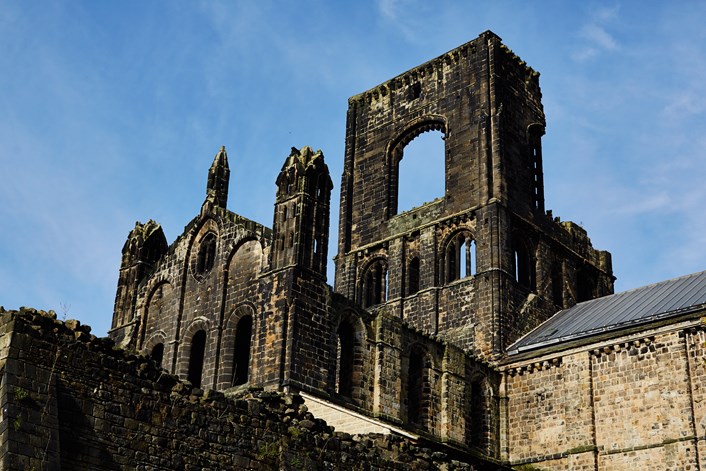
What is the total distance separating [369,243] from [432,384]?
32.5ft

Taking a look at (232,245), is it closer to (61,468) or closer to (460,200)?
(460,200)

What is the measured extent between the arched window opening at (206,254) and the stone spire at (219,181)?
3.60 feet

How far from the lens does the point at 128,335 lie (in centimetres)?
3139

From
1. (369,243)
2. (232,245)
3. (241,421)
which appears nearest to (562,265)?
(369,243)

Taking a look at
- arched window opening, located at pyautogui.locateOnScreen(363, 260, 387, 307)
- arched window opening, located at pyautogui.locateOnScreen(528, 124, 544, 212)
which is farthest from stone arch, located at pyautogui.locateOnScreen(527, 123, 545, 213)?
arched window opening, located at pyautogui.locateOnScreen(363, 260, 387, 307)

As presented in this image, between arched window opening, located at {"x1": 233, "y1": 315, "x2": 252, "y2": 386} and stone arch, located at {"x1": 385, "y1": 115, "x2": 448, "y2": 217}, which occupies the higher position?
stone arch, located at {"x1": 385, "y1": 115, "x2": 448, "y2": 217}

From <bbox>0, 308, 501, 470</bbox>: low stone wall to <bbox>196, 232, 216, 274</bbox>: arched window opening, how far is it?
13.0 m

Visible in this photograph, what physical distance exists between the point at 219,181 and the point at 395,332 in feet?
23.7

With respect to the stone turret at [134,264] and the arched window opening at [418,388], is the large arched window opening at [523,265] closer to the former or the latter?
the arched window opening at [418,388]

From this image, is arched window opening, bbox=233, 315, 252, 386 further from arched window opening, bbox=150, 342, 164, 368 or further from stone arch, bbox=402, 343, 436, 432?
stone arch, bbox=402, 343, 436, 432

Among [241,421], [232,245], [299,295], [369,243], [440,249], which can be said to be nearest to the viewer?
[241,421]

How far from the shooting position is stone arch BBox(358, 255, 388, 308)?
3912cm

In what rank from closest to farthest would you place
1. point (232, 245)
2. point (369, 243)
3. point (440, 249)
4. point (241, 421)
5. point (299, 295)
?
1. point (241, 421)
2. point (299, 295)
3. point (232, 245)
4. point (440, 249)
5. point (369, 243)

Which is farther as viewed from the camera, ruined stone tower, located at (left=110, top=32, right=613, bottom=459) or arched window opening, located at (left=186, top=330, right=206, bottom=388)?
arched window opening, located at (left=186, top=330, right=206, bottom=388)
